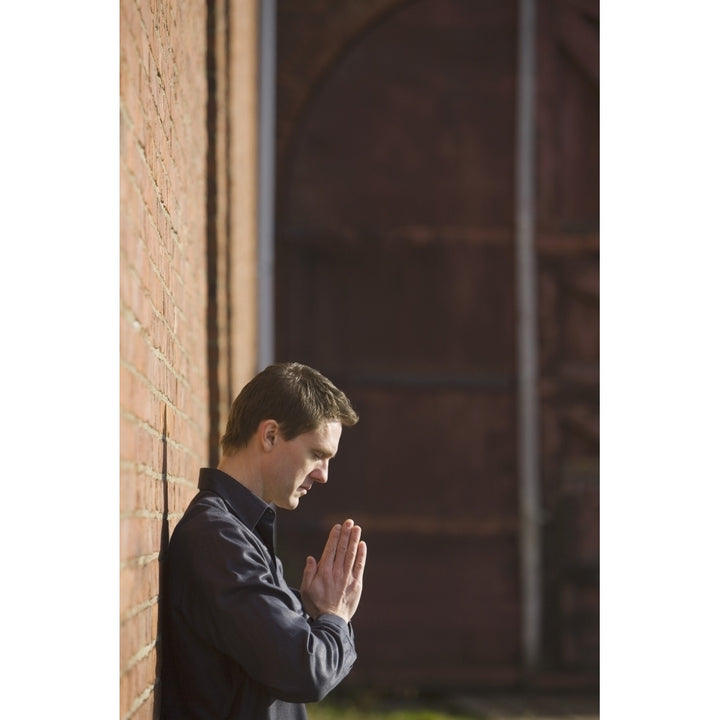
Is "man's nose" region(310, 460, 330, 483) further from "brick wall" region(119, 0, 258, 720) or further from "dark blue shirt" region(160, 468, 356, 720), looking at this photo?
"brick wall" region(119, 0, 258, 720)

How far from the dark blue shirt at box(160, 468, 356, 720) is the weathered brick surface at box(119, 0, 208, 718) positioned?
8 cm

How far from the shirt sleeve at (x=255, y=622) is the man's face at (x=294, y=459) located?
27cm

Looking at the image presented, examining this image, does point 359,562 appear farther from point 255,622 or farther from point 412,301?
point 412,301

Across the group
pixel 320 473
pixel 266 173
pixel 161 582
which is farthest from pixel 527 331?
pixel 161 582

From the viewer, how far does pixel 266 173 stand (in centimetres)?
937

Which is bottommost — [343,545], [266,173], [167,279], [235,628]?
[235,628]

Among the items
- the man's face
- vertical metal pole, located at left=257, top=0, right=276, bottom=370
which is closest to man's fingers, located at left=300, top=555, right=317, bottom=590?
the man's face

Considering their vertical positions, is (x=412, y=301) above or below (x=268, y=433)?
above

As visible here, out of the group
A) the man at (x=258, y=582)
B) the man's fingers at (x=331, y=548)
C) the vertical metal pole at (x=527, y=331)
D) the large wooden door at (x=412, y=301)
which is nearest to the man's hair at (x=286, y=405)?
the man at (x=258, y=582)

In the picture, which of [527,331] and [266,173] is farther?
[527,331]

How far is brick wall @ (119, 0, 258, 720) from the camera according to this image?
7.68 feet

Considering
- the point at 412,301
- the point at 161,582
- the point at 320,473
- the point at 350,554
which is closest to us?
the point at 161,582

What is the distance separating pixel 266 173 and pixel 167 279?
6.42m
